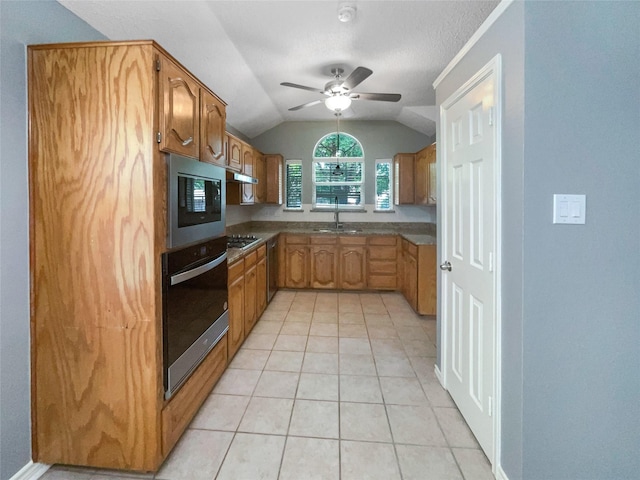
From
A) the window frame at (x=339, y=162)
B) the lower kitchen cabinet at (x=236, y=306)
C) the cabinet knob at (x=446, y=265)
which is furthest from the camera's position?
the window frame at (x=339, y=162)

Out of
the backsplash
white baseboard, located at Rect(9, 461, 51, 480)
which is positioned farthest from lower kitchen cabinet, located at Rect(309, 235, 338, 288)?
white baseboard, located at Rect(9, 461, 51, 480)

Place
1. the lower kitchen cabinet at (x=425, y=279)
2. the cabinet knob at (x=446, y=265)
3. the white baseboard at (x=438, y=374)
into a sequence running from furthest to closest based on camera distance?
1. the lower kitchen cabinet at (x=425, y=279)
2. the white baseboard at (x=438, y=374)
3. the cabinet knob at (x=446, y=265)

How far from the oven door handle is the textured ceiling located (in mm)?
1594

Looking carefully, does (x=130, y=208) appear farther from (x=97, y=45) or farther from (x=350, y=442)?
(x=350, y=442)

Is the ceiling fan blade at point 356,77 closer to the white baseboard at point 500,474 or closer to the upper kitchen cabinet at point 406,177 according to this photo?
the upper kitchen cabinet at point 406,177

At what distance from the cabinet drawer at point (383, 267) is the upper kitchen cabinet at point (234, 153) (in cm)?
233

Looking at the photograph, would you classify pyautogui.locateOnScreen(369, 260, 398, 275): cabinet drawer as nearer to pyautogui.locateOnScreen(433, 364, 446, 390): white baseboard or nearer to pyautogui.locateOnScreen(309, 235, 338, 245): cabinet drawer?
pyautogui.locateOnScreen(309, 235, 338, 245): cabinet drawer

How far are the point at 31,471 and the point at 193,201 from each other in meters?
1.50

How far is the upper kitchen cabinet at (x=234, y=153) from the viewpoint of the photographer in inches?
132

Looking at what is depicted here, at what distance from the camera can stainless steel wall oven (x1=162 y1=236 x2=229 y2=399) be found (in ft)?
5.16

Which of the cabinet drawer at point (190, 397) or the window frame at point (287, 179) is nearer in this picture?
the cabinet drawer at point (190, 397)

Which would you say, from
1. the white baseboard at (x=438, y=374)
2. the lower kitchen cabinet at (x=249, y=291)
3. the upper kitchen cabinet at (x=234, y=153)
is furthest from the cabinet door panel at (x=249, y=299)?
the white baseboard at (x=438, y=374)

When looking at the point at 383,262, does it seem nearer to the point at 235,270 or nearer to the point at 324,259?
the point at 324,259

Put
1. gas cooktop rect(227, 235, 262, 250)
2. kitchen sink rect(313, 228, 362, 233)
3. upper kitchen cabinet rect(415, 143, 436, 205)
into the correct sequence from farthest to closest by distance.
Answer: kitchen sink rect(313, 228, 362, 233) → upper kitchen cabinet rect(415, 143, 436, 205) → gas cooktop rect(227, 235, 262, 250)
